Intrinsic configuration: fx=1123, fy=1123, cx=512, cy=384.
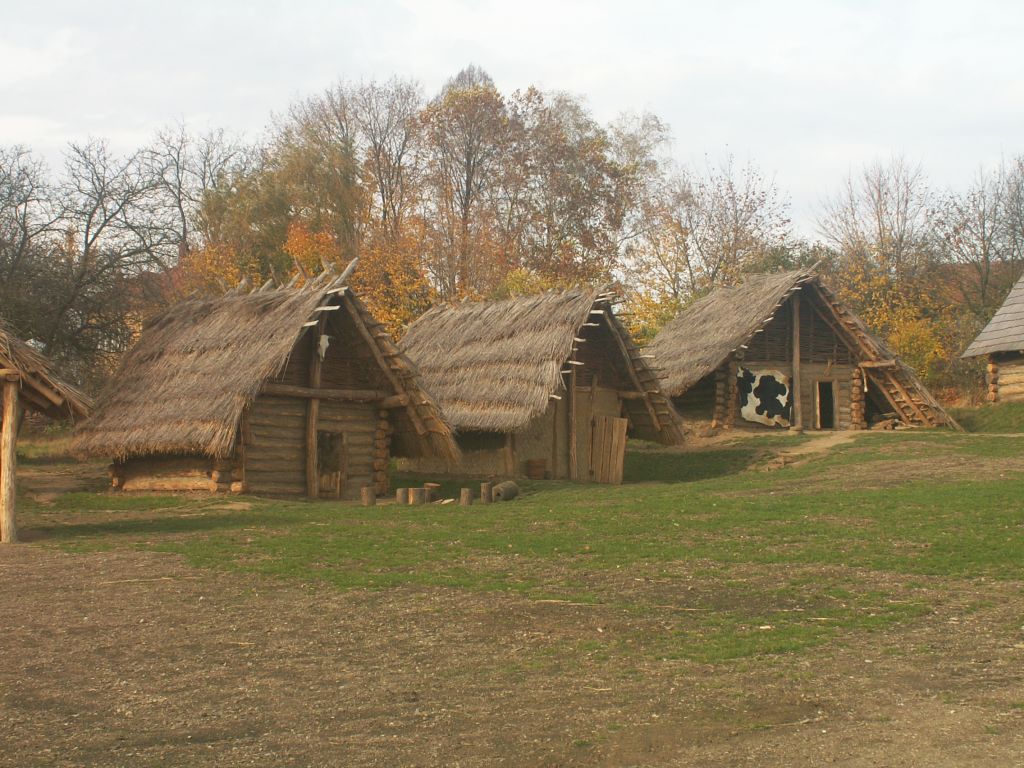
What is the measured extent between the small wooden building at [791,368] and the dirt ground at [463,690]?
21.6 meters

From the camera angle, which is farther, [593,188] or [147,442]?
[593,188]

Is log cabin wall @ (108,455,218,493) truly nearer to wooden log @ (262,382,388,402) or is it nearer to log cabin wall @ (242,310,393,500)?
log cabin wall @ (242,310,393,500)

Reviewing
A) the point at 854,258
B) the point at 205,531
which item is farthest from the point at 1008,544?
the point at 854,258

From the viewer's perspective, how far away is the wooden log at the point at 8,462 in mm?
14609

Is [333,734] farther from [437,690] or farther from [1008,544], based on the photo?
[1008,544]

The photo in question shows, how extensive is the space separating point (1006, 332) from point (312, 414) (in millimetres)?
21643

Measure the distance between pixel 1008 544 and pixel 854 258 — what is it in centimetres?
3808

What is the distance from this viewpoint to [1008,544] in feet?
39.7

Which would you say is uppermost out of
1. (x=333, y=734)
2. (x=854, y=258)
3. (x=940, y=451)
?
(x=854, y=258)

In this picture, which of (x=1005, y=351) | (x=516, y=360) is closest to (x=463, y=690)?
(x=516, y=360)

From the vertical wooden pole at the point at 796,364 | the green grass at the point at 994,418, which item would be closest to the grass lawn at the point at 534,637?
the green grass at the point at 994,418

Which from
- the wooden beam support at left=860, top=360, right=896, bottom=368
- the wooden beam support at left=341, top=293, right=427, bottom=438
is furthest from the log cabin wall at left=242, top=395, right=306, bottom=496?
the wooden beam support at left=860, top=360, right=896, bottom=368

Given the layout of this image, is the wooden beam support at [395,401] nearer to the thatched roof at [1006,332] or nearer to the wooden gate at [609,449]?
the wooden gate at [609,449]

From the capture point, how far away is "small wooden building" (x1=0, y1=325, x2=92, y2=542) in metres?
14.5
